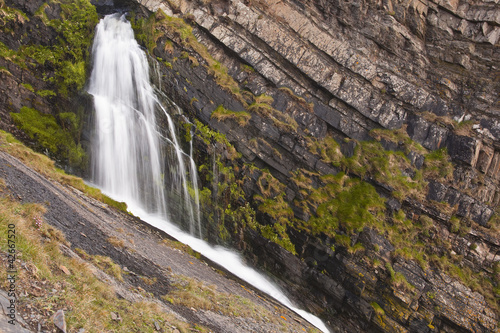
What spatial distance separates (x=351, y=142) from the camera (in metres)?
18.9

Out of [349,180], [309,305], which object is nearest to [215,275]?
[309,305]

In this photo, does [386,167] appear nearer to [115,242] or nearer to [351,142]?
[351,142]

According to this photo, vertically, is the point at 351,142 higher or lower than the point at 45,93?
higher

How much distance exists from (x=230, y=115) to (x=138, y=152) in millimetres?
5650

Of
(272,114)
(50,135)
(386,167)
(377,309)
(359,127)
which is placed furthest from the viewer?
(359,127)

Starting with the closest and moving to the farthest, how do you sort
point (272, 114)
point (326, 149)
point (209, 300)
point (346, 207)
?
point (209, 300), point (346, 207), point (272, 114), point (326, 149)

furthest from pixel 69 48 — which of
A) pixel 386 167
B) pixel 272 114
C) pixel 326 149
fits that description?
pixel 386 167

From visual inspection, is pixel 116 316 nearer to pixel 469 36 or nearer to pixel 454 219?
pixel 454 219

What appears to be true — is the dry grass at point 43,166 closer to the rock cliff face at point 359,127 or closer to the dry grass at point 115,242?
the dry grass at point 115,242

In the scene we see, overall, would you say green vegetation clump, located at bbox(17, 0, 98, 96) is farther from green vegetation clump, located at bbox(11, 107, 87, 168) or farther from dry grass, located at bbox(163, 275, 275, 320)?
dry grass, located at bbox(163, 275, 275, 320)

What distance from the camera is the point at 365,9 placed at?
20.2 meters

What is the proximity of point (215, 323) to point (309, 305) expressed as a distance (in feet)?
31.1

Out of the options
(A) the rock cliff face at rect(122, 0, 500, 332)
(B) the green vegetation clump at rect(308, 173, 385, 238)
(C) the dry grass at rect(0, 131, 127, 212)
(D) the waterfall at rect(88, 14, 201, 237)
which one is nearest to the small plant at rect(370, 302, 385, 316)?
(A) the rock cliff face at rect(122, 0, 500, 332)

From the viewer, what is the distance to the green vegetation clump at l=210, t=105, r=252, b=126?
17.6 m
